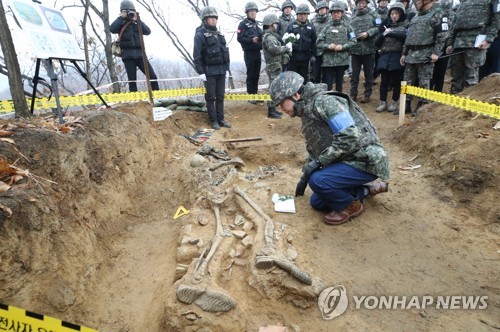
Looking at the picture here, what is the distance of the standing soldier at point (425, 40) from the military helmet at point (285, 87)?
3815mm

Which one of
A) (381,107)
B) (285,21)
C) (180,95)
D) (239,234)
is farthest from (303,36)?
(239,234)

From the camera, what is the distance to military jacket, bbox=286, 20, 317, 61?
7.09 m

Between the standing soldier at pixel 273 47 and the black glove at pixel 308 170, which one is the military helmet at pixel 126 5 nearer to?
the standing soldier at pixel 273 47

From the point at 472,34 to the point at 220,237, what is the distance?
224 inches

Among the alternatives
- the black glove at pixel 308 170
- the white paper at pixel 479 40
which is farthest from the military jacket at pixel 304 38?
the black glove at pixel 308 170

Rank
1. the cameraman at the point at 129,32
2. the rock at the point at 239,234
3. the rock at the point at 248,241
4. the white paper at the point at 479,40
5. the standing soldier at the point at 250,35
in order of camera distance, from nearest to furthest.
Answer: the rock at the point at 248,241
the rock at the point at 239,234
the white paper at the point at 479,40
the cameraman at the point at 129,32
the standing soldier at the point at 250,35

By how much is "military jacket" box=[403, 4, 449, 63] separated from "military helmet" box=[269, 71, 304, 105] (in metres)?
3.81

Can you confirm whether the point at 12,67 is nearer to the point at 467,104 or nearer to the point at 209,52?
the point at 209,52

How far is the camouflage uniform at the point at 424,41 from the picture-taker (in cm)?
561

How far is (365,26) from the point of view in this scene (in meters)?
7.08

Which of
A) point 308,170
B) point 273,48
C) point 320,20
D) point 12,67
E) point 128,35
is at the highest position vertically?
point 320,20

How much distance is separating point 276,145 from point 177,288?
4057 mm

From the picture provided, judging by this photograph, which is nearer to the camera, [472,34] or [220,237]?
[220,237]

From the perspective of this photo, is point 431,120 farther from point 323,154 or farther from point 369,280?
point 369,280
